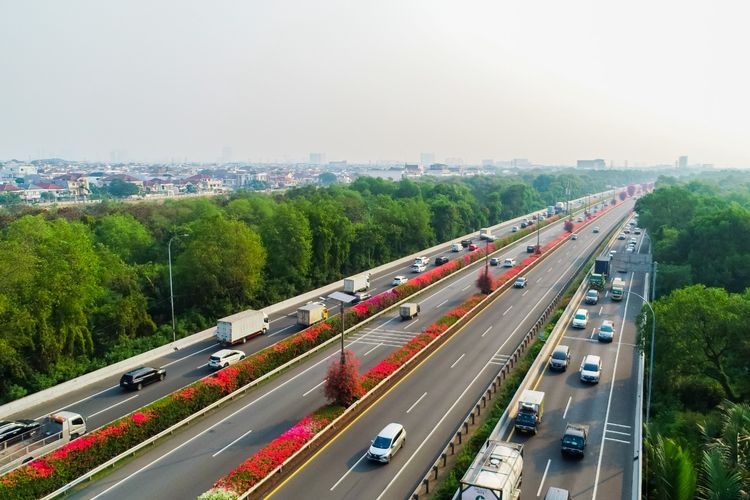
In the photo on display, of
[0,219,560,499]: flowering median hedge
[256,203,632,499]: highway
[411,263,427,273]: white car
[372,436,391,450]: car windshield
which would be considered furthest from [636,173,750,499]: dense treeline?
[411,263,427,273]: white car

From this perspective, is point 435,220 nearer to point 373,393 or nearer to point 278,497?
point 373,393

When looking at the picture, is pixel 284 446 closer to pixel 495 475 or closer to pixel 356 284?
pixel 495 475

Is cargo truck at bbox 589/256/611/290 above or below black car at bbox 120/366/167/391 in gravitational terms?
above

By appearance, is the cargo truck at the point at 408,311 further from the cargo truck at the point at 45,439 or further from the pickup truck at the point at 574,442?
the cargo truck at the point at 45,439

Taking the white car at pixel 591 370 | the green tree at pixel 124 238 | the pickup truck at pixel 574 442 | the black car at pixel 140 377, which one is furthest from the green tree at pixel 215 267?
the pickup truck at pixel 574 442

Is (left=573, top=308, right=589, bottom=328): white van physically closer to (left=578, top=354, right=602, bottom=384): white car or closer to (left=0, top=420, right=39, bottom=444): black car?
(left=578, top=354, right=602, bottom=384): white car

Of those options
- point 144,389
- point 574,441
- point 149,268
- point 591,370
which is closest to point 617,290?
point 591,370
